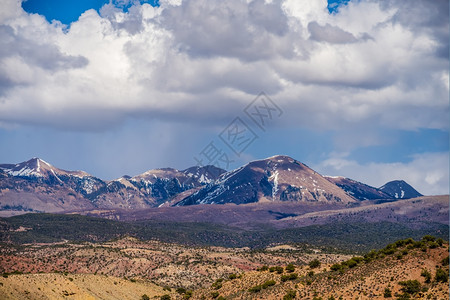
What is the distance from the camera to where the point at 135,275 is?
611 feet

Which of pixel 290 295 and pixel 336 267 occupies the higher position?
pixel 336 267

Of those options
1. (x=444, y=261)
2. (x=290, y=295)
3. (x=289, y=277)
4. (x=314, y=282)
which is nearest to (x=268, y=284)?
(x=289, y=277)

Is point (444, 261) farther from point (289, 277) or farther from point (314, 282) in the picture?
point (289, 277)

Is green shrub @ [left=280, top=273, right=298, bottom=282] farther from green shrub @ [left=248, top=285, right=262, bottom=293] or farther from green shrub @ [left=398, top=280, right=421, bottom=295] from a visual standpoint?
green shrub @ [left=398, top=280, right=421, bottom=295]

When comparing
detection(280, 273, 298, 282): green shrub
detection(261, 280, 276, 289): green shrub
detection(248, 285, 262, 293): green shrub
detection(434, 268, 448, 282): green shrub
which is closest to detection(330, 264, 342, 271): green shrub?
detection(280, 273, 298, 282): green shrub

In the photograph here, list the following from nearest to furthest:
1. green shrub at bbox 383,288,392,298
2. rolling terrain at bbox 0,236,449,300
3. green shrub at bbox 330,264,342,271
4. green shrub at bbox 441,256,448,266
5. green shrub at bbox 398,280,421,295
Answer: green shrub at bbox 398,280,421,295 → green shrub at bbox 383,288,392,298 → rolling terrain at bbox 0,236,449,300 → green shrub at bbox 441,256,448,266 → green shrub at bbox 330,264,342,271

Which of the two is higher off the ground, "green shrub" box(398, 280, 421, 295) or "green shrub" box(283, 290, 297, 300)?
"green shrub" box(398, 280, 421, 295)

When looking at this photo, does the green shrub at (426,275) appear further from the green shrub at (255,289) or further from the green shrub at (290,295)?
the green shrub at (255,289)

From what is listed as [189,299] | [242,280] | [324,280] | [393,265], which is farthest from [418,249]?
[189,299]

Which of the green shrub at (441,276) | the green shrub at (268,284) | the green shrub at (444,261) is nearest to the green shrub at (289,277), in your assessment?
the green shrub at (268,284)

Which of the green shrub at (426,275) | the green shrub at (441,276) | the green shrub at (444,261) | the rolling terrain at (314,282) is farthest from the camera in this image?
the green shrub at (444,261)

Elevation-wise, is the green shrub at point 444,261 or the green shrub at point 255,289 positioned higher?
the green shrub at point 444,261

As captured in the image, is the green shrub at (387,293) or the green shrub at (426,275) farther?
the green shrub at (426,275)

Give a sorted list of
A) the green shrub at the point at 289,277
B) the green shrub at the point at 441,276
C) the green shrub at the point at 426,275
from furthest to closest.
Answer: the green shrub at the point at 289,277 < the green shrub at the point at 426,275 < the green shrub at the point at 441,276
